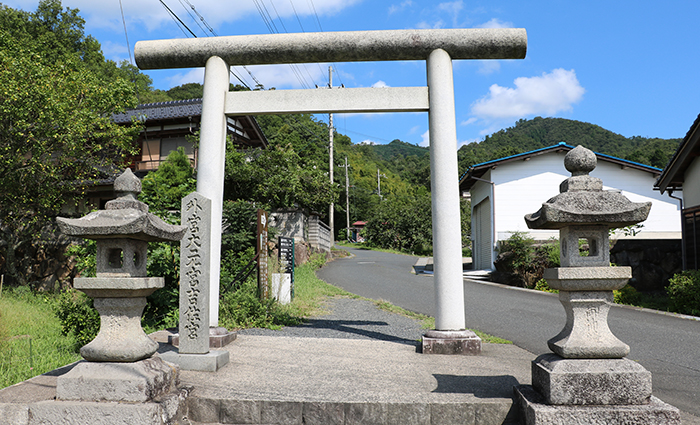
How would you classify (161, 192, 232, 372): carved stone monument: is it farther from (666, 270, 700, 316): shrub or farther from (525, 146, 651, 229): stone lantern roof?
(666, 270, 700, 316): shrub

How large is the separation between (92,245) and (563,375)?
862cm

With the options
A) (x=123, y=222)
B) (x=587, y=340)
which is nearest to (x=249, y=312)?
(x=123, y=222)

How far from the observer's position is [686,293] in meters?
10.0

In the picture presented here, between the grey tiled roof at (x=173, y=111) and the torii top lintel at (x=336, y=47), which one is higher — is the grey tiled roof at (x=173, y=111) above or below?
above

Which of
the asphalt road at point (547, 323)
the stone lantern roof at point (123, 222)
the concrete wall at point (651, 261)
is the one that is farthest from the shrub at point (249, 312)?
the concrete wall at point (651, 261)

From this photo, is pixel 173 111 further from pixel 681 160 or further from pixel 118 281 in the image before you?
pixel 681 160

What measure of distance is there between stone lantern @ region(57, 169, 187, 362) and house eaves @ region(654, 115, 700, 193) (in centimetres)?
1294

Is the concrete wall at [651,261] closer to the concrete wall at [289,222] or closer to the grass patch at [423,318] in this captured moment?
the grass patch at [423,318]

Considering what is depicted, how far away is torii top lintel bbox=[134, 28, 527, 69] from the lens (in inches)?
247

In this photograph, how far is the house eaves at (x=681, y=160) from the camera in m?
Result: 11.2

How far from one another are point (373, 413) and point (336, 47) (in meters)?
5.06

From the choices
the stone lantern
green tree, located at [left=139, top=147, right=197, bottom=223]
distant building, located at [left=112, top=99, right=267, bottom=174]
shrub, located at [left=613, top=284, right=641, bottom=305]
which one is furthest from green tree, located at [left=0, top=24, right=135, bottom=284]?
shrub, located at [left=613, top=284, right=641, bottom=305]

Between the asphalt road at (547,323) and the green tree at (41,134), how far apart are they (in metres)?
9.11

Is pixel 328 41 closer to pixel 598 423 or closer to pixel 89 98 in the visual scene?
pixel 598 423
